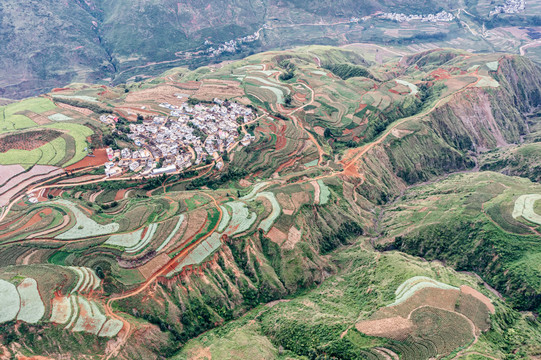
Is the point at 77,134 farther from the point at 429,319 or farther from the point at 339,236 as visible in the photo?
the point at 429,319

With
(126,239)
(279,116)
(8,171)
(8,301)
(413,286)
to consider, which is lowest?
(413,286)

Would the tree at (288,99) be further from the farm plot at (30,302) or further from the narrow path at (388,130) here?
the farm plot at (30,302)

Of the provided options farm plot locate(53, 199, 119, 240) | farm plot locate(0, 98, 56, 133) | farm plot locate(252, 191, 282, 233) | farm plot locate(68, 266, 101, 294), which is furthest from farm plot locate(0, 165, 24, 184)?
farm plot locate(252, 191, 282, 233)

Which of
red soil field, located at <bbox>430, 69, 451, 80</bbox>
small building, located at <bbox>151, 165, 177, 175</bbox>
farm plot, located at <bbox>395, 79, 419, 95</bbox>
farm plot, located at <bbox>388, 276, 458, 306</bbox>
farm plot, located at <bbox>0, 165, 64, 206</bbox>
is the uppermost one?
red soil field, located at <bbox>430, 69, 451, 80</bbox>

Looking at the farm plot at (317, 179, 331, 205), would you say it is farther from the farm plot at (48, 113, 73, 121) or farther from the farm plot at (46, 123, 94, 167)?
the farm plot at (48, 113, 73, 121)

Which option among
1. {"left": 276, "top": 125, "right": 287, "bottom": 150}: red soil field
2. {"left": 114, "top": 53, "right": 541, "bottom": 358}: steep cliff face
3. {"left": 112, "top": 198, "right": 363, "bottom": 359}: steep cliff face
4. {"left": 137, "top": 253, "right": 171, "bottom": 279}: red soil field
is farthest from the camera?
{"left": 276, "top": 125, "right": 287, "bottom": 150}: red soil field

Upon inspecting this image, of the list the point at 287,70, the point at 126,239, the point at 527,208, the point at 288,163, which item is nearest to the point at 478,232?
the point at 527,208

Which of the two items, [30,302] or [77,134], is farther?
[77,134]
